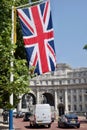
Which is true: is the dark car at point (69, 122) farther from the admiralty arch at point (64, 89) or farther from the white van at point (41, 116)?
the admiralty arch at point (64, 89)

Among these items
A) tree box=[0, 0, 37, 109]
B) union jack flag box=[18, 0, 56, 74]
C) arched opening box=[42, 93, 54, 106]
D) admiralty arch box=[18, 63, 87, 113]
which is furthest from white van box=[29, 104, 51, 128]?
arched opening box=[42, 93, 54, 106]

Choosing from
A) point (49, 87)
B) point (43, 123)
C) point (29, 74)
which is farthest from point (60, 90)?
point (29, 74)

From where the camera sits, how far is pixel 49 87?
174m

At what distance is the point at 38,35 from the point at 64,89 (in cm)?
14993

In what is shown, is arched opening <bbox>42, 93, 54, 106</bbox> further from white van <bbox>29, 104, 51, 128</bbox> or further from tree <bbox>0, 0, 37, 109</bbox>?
tree <bbox>0, 0, 37, 109</bbox>

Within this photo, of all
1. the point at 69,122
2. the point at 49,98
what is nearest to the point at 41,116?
the point at 69,122

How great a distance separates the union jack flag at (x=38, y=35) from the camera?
20.1 meters

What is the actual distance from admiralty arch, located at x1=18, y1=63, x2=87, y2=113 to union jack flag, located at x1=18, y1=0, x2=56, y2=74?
5487 inches

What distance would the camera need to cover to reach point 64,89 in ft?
556

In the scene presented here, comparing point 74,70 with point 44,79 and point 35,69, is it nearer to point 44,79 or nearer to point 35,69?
point 44,79

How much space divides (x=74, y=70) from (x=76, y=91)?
9.87 m

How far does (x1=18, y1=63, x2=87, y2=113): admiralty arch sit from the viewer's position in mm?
162750

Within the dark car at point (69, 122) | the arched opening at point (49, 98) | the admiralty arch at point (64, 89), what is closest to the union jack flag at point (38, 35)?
the dark car at point (69, 122)

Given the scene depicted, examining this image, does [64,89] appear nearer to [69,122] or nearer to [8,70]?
[69,122]
